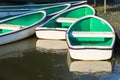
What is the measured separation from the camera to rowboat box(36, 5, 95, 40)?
51.4ft

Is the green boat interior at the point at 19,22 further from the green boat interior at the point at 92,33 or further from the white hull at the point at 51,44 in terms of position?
the green boat interior at the point at 92,33

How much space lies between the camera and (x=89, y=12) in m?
18.6

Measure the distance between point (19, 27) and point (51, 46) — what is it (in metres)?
1.78

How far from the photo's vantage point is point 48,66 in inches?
499

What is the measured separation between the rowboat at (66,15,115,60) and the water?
29 centimetres

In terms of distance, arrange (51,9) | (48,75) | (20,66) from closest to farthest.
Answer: (48,75) < (20,66) < (51,9)

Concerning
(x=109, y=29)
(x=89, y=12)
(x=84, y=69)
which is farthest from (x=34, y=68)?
(x=89, y=12)

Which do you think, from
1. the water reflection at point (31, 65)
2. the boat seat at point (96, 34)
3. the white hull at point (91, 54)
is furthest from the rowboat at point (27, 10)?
the white hull at point (91, 54)

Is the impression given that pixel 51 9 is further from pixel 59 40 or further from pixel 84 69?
pixel 84 69

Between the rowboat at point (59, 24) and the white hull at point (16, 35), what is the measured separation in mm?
357

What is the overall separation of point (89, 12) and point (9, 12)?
13.8ft

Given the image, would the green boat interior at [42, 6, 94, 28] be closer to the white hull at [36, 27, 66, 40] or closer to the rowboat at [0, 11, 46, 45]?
the rowboat at [0, 11, 46, 45]

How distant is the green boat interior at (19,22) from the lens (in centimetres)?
1581

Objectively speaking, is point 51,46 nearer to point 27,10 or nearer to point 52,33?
point 52,33
